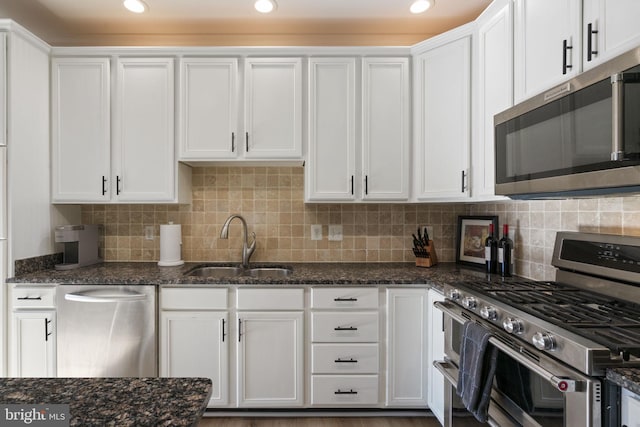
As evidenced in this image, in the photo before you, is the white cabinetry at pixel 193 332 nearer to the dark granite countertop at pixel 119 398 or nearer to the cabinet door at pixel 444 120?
the dark granite countertop at pixel 119 398

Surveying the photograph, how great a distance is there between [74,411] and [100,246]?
8.07ft

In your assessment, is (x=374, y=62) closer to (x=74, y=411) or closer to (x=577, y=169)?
(x=577, y=169)

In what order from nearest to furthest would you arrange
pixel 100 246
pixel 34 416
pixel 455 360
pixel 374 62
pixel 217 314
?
pixel 34 416 → pixel 455 360 → pixel 217 314 → pixel 374 62 → pixel 100 246

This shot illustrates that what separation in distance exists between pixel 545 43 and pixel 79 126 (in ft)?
9.21

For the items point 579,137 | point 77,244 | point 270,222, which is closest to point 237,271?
point 270,222

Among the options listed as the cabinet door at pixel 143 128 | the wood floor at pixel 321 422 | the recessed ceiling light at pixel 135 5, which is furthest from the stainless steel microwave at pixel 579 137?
the recessed ceiling light at pixel 135 5

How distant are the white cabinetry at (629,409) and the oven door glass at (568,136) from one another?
63 cm

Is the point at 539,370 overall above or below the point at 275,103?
below

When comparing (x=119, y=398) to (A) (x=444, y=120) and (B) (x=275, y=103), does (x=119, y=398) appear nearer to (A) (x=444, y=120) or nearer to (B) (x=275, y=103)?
(B) (x=275, y=103)

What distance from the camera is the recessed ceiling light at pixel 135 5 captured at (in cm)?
236

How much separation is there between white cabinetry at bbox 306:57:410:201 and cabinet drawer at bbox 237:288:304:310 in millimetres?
682

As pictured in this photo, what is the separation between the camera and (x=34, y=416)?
2.16 ft

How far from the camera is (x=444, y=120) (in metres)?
2.33

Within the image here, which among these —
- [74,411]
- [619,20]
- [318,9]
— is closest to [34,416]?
[74,411]
